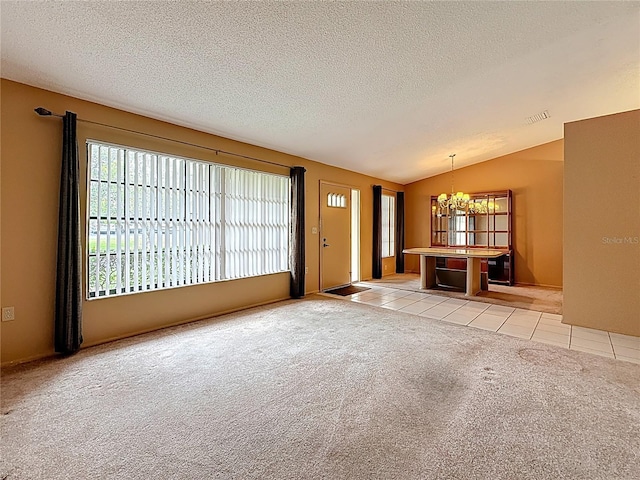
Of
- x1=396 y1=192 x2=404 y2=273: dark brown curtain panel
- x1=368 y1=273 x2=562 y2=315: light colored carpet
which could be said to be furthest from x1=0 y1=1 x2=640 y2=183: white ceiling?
x1=396 y1=192 x2=404 y2=273: dark brown curtain panel

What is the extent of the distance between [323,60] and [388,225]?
5714 mm

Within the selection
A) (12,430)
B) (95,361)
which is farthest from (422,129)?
(12,430)

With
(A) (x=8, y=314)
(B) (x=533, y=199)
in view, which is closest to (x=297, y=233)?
(A) (x=8, y=314)

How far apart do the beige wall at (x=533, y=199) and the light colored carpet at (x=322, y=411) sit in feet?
14.2

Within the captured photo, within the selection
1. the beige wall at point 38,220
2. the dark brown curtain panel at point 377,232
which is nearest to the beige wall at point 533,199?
the dark brown curtain panel at point 377,232

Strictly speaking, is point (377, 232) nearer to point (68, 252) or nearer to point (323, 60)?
point (323, 60)

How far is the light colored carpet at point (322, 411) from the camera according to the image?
151 centimetres

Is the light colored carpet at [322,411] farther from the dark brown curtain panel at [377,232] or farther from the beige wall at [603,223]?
the dark brown curtain panel at [377,232]

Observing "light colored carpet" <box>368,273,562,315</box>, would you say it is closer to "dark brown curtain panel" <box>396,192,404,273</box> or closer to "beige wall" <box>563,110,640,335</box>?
"beige wall" <box>563,110,640,335</box>

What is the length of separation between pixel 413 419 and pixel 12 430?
238cm

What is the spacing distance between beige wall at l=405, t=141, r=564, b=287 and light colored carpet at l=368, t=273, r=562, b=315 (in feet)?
1.58

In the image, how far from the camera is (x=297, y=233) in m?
5.14

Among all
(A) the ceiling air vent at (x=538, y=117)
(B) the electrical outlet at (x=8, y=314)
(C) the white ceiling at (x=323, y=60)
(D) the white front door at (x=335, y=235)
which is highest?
(A) the ceiling air vent at (x=538, y=117)

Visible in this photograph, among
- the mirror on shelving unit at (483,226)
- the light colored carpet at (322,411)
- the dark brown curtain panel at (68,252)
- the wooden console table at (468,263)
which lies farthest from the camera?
the mirror on shelving unit at (483,226)
